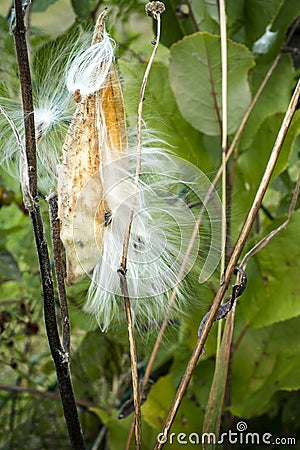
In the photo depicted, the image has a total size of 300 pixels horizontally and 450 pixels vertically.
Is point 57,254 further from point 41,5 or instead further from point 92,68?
point 41,5

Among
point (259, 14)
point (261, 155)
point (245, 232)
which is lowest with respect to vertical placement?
point (245, 232)

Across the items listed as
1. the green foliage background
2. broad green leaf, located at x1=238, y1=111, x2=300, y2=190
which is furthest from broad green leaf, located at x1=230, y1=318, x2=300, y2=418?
broad green leaf, located at x1=238, y1=111, x2=300, y2=190

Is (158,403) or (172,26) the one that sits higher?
(172,26)

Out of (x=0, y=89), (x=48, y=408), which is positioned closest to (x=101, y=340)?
(x=48, y=408)

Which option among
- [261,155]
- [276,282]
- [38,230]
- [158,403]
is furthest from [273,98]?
[38,230]

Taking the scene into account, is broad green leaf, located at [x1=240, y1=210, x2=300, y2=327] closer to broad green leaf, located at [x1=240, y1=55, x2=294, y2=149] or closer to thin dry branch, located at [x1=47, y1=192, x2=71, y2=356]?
broad green leaf, located at [x1=240, y1=55, x2=294, y2=149]

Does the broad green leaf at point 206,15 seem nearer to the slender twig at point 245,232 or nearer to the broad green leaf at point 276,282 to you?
the broad green leaf at point 276,282

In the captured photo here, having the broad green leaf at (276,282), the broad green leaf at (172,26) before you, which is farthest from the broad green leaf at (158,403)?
the broad green leaf at (172,26)
